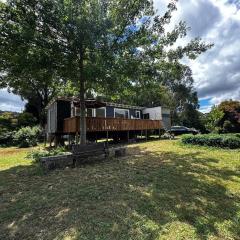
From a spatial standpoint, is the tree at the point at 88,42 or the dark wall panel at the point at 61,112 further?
the dark wall panel at the point at 61,112

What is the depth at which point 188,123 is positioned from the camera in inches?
1937

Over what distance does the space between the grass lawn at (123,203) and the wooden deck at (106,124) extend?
7.30 m

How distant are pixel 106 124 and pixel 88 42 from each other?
874 centimetres

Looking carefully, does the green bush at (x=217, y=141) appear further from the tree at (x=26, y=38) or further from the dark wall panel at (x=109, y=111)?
the dark wall panel at (x=109, y=111)

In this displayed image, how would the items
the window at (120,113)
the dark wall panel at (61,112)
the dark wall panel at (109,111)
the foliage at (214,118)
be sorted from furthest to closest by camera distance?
the window at (120,113)
the dark wall panel at (109,111)
the dark wall panel at (61,112)
the foliage at (214,118)

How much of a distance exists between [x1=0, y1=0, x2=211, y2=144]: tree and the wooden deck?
3.53 meters

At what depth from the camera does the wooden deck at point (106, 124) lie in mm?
16734

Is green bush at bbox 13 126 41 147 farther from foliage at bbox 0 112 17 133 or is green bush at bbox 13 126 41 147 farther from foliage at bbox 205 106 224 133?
foliage at bbox 205 106 224 133

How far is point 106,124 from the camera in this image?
18406 millimetres

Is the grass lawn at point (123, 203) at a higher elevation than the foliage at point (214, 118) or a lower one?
lower

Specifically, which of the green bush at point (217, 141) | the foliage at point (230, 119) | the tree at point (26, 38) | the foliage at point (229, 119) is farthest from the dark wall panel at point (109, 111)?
the tree at point (26, 38)

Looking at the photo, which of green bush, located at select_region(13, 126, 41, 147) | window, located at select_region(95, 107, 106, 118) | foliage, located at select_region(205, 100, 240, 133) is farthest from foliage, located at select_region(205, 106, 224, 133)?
green bush, located at select_region(13, 126, 41, 147)

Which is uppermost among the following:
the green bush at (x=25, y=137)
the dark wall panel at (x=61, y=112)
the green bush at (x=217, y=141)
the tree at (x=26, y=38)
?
the tree at (x=26, y=38)

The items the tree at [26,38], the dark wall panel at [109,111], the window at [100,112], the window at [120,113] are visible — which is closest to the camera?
the tree at [26,38]
